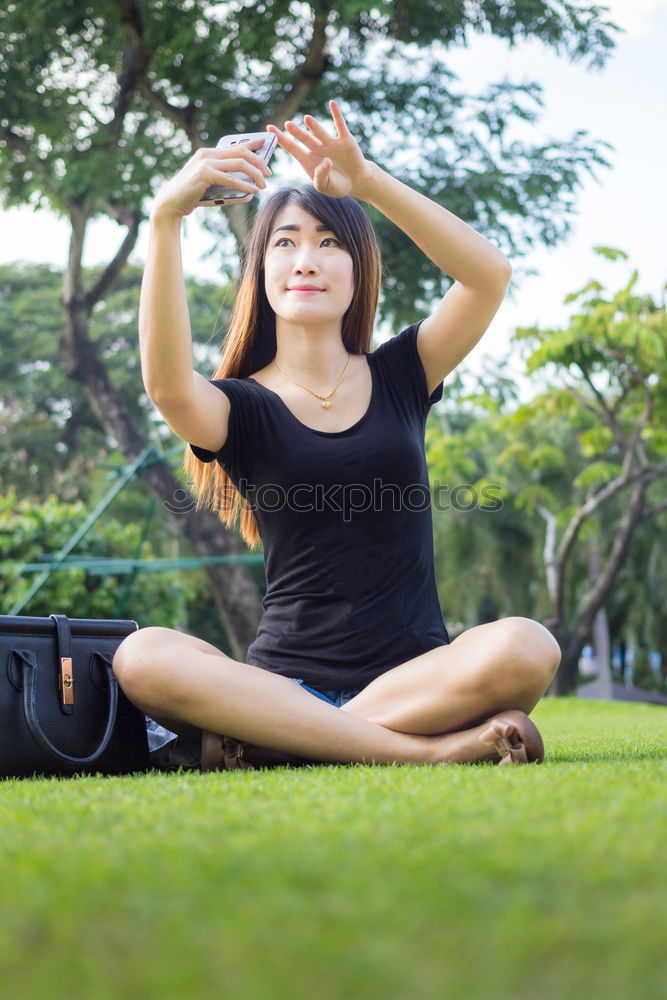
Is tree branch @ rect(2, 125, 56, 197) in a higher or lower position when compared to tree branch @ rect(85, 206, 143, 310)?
higher

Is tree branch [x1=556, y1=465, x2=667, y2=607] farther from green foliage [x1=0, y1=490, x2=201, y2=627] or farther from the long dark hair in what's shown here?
the long dark hair

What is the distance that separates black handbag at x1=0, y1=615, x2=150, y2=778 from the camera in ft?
7.81

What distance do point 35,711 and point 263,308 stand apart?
1.20 meters

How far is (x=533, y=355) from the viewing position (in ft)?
27.0

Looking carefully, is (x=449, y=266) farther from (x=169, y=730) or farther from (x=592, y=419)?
(x=592, y=419)

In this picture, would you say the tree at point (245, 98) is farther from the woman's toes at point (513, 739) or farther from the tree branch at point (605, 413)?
the woman's toes at point (513, 739)

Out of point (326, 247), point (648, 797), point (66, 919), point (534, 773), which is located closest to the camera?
point (66, 919)

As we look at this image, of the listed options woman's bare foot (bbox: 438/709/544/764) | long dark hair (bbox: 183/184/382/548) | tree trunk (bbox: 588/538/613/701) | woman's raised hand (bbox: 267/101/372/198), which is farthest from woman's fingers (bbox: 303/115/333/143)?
tree trunk (bbox: 588/538/613/701)

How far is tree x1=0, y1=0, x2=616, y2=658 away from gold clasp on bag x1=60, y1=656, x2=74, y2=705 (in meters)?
5.54

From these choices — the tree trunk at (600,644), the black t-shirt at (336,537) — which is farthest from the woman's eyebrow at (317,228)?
the tree trunk at (600,644)

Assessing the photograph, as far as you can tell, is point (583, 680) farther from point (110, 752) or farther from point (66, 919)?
point (66, 919)

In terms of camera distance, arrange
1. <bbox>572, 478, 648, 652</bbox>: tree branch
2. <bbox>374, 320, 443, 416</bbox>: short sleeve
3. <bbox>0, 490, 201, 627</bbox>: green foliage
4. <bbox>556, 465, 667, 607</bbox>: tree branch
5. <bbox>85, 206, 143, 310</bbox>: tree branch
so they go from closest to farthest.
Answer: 1. <bbox>374, 320, 443, 416</bbox>: short sleeve
2. <bbox>0, 490, 201, 627</bbox>: green foliage
3. <bbox>556, 465, 667, 607</bbox>: tree branch
4. <bbox>572, 478, 648, 652</bbox>: tree branch
5. <bbox>85, 206, 143, 310</bbox>: tree branch

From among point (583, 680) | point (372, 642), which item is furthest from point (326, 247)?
point (583, 680)

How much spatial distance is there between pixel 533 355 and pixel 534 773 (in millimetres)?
6644
